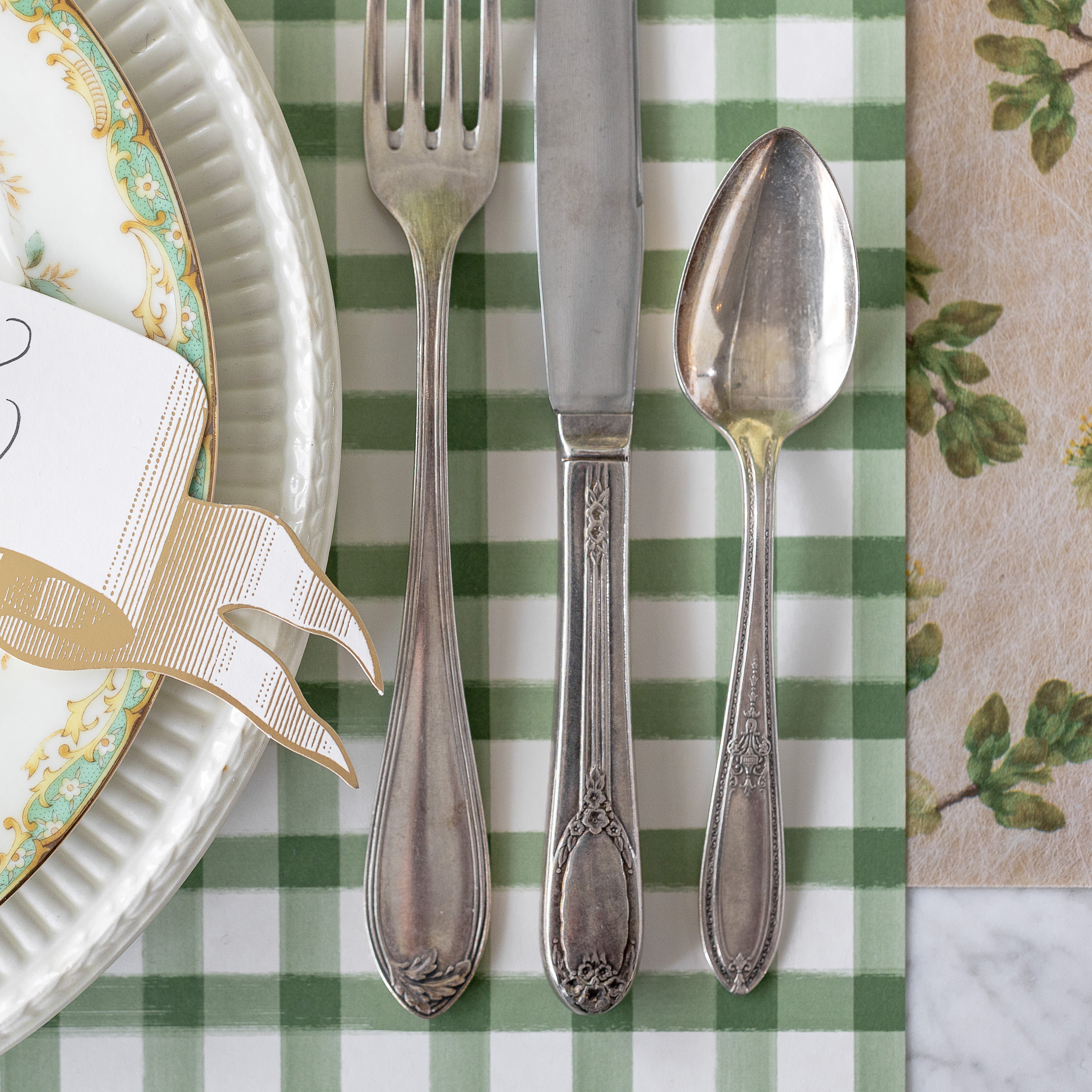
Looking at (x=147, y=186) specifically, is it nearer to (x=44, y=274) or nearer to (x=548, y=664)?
(x=44, y=274)

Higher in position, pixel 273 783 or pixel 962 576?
pixel 962 576

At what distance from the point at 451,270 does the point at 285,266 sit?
0.08 metres

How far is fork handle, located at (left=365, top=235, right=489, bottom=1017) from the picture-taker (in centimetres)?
39

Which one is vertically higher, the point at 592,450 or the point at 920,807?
the point at 592,450

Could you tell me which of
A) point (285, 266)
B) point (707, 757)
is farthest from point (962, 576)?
point (285, 266)

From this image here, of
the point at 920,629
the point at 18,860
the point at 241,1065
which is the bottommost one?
the point at 241,1065

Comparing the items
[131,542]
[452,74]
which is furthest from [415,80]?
[131,542]

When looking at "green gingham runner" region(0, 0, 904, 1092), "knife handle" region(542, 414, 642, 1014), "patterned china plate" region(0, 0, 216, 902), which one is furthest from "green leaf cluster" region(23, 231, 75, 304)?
"knife handle" region(542, 414, 642, 1014)

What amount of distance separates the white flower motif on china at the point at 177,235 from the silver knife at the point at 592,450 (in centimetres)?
16

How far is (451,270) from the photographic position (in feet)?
1.32

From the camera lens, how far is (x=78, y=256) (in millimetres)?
353

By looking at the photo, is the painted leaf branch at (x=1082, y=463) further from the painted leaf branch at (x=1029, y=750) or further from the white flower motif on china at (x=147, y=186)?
the white flower motif on china at (x=147, y=186)

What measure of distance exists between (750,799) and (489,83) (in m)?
0.36

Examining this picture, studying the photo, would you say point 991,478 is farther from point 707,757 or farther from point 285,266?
point 285,266
